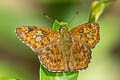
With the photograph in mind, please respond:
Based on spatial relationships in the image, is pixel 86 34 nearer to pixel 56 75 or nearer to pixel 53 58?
pixel 53 58

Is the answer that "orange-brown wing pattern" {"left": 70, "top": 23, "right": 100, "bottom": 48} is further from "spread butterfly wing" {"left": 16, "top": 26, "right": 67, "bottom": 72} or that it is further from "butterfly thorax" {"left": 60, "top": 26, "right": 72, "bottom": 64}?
"spread butterfly wing" {"left": 16, "top": 26, "right": 67, "bottom": 72}

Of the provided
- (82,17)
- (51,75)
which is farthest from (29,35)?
(82,17)

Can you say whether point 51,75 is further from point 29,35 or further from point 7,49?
point 7,49

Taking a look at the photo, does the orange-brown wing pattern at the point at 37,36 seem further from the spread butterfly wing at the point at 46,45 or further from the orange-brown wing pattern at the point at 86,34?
the orange-brown wing pattern at the point at 86,34

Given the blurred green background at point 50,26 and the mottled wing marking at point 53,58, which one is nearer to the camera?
the mottled wing marking at point 53,58

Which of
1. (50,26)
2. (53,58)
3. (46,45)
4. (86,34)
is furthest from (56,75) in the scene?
(50,26)

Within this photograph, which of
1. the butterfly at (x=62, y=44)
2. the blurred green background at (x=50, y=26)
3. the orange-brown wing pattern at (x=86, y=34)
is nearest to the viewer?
the butterfly at (x=62, y=44)

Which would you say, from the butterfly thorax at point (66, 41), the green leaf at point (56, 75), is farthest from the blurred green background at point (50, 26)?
the green leaf at point (56, 75)
